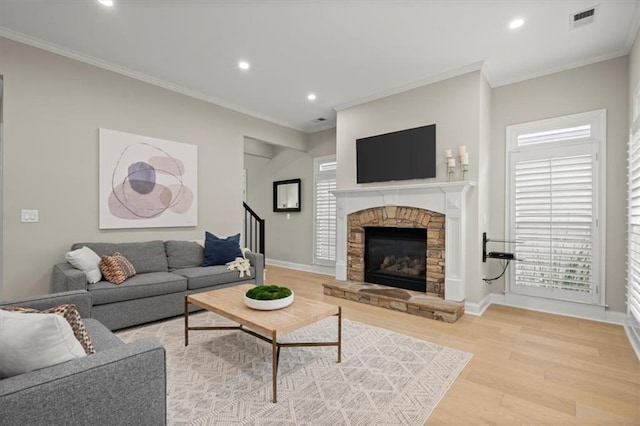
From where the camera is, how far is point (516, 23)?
2.92 meters

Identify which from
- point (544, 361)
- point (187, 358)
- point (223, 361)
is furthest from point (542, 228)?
point (187, 358)

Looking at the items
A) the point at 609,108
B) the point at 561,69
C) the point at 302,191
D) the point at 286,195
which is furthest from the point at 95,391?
the point at 286,195

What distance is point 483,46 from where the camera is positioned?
10.9ft

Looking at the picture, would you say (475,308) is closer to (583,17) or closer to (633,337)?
(633,337)

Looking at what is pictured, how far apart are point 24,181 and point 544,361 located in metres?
5.22

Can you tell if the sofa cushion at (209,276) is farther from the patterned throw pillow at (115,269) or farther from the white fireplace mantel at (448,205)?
the white fireplace mantel at (448,205)

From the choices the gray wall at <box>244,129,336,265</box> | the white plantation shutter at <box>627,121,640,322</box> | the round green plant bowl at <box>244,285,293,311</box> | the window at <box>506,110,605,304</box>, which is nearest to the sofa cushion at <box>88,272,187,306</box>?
the round green plant bowl at <box>244,285,293,311</box>

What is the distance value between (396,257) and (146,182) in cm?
362

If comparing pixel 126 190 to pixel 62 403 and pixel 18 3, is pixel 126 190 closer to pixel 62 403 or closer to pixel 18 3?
pixel 18 3

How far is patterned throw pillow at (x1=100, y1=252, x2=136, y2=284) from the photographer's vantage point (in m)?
3.15

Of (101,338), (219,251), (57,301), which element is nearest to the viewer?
(101,338)

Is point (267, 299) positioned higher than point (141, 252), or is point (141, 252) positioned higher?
point (141, 252)

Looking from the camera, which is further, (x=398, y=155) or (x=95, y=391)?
(x=398, y=155)

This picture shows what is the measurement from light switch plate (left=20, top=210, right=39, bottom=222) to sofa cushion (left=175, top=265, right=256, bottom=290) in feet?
4.97
